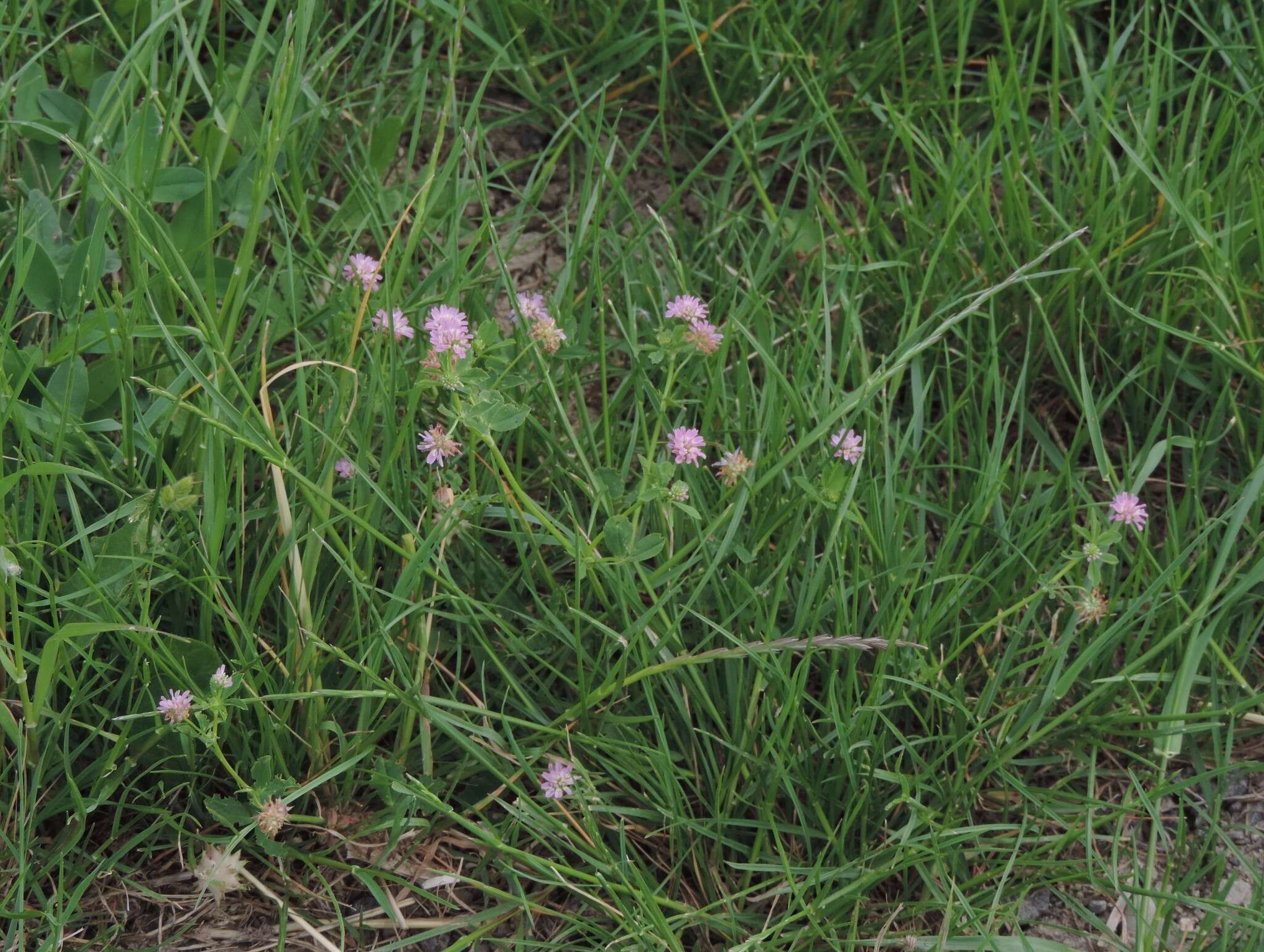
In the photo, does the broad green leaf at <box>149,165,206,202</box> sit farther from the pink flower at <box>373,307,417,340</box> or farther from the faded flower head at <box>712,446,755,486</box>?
the faded flower head at <box>712,446,755,486</box>

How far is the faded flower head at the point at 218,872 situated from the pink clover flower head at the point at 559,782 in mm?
410

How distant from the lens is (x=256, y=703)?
61.5 inches

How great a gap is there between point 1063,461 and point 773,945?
0.97 m

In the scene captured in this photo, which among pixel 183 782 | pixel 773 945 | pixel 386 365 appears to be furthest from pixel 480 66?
pixel 773 945

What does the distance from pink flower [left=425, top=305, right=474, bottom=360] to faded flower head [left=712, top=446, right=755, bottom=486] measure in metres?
0.40

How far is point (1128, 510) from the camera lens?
183 centimetres

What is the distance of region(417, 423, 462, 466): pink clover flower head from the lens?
63.5 inches

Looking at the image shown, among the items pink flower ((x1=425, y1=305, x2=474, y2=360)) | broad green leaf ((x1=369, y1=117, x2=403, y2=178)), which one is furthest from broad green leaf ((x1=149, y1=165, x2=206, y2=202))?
pink flower ((x1=425, y1=305, x2=474, y2=360))

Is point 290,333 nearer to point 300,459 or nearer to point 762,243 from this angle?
point 300,459

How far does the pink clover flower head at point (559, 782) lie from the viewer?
162 cm

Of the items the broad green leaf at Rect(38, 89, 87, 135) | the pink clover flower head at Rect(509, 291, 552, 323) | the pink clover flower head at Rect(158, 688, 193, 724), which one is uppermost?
the broad green leaf at Rect(38, 89, 87, 135)

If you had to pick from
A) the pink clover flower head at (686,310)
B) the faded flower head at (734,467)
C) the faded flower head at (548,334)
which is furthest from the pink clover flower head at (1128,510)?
the faded flower head at (548,334)

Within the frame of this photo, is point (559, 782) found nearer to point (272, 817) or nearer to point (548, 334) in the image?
point (272, 817)

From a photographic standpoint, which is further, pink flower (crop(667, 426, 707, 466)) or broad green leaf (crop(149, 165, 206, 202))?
broad green leaf (crop(149, 165, 206, 202))
